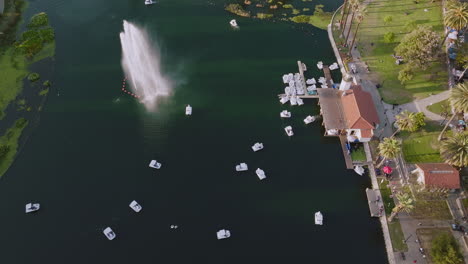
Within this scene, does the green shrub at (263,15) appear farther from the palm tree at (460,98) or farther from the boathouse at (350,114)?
the palm tree at (460,98)

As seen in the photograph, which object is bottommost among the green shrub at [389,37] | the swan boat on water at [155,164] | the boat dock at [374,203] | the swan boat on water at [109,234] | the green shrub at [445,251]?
the green shrub at [445,251]

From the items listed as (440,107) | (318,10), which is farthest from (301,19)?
(440,107)

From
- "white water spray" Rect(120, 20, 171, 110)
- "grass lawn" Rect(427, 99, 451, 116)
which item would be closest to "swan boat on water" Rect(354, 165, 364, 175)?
"grass lawn" Rect(427, 99, 451, 116)

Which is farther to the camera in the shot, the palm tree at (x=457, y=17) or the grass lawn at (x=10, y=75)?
the grass lawn at (x=10, y=75)

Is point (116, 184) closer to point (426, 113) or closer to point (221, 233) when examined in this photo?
point (221, 233)

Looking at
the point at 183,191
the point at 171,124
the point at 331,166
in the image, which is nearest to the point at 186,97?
the point at 171,124

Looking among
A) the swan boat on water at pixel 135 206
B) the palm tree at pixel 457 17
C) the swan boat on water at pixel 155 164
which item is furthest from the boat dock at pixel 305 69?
the swan boat on water at pixel 135 206

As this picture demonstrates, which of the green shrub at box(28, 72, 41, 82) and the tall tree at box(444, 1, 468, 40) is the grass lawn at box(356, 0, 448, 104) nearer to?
the tall tree at box(444, 1, 468, 40)
